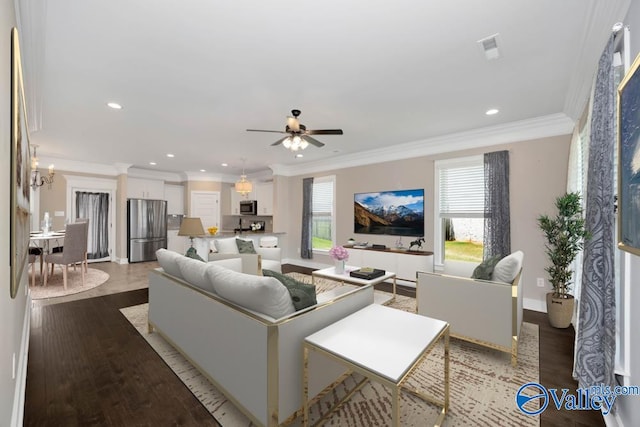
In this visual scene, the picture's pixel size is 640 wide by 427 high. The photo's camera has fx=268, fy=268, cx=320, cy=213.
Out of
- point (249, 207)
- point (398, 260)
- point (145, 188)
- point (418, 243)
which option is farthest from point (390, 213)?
point (145, 188)

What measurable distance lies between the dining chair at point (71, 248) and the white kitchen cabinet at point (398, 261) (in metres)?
4.93

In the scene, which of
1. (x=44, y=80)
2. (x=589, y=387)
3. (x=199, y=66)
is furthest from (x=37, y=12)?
(x=589, y=387)

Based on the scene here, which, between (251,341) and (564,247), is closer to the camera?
(251,341)

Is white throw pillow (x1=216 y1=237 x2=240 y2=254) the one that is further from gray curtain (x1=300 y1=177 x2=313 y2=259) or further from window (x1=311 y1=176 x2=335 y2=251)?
window (x1=311 y1=176 x2=335 y2=251)

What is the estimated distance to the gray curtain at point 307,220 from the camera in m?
6.65

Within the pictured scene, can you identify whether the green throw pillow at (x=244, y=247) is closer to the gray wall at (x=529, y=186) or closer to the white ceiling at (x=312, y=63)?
the white ceiling at (x=312, y=63)

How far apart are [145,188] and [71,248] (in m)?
3.42

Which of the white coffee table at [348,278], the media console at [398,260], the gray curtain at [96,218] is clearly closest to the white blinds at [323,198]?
the media console at [398,260]

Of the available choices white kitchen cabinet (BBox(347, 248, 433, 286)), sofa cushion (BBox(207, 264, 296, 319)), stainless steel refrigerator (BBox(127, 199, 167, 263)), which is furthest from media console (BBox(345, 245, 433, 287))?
stainless steel refrigerator (BBox(127, 199, 167, 263))

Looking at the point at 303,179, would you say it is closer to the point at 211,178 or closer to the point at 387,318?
the point at 211,178

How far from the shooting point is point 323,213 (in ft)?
21.5

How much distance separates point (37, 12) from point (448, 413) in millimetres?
3808

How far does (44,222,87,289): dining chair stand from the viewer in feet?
15.1

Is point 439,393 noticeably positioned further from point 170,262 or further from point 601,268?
point 170,262
